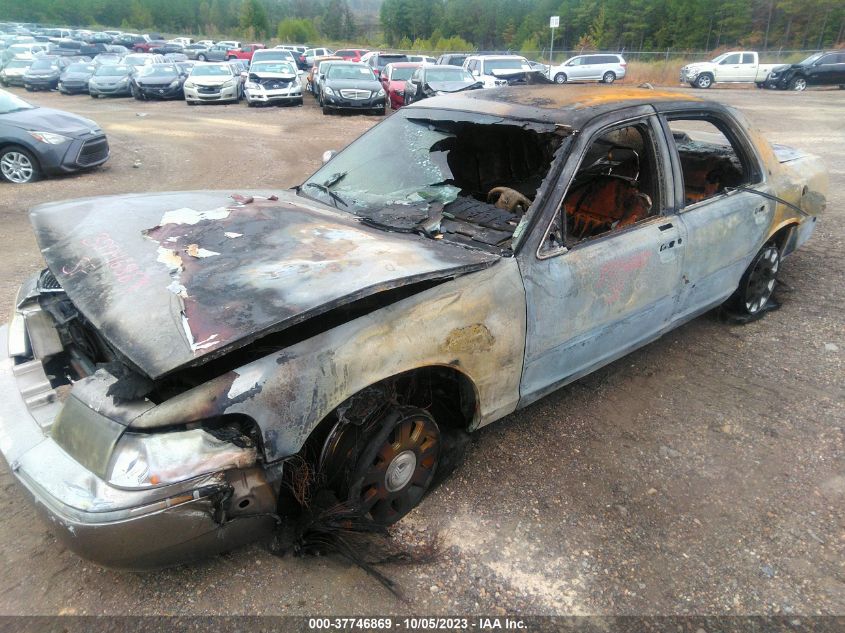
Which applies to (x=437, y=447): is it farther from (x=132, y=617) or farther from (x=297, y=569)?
(x=132, y=617)

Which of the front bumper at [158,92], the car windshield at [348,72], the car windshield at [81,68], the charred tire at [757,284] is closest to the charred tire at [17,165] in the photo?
the car windshield at [348,72]

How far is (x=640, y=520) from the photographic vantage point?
8.51 ft

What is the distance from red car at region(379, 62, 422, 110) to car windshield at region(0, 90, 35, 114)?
10183mm

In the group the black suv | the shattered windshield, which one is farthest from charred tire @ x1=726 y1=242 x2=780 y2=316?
the black suv

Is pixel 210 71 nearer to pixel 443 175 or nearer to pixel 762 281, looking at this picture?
pixel 443 175

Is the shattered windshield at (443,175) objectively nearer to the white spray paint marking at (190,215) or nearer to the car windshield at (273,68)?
the white spray paint marking at (190,215)

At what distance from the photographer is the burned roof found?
3.01 meters

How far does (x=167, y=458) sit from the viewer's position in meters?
1.82

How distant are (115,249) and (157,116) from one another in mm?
15518

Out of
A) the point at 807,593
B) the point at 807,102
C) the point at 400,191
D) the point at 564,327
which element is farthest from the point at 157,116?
→ the point at 807,102

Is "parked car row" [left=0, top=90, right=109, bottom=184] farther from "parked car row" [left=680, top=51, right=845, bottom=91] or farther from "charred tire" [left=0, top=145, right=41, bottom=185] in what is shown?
"parked car row" [left=680, top=51, right=845, bottom=91]

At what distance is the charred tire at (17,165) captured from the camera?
8.61m

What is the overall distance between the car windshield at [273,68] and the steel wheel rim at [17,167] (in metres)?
10.6

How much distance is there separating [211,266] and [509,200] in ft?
5.34
